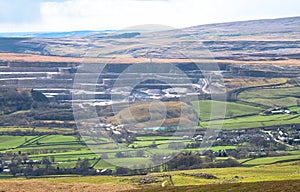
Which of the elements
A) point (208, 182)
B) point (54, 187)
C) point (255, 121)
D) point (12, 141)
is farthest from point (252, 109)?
point (54, 187)

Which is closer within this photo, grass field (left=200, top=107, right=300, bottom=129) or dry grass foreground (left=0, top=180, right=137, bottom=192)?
dry grass foreground (left=0, top=180, right=137, bottom=192)

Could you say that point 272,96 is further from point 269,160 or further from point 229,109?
point 269,160

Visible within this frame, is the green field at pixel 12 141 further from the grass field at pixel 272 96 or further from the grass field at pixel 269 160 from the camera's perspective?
the grass field at pixel 272 96

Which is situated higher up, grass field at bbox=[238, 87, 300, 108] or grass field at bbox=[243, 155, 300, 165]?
grass field at bbox=[238, 87, 300, 108]

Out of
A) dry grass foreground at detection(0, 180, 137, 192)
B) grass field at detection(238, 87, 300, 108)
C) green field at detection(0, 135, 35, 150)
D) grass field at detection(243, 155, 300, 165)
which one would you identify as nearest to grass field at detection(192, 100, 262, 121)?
grass field at detection(238, 87, 300, 108)

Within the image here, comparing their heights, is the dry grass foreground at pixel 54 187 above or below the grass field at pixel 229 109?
above

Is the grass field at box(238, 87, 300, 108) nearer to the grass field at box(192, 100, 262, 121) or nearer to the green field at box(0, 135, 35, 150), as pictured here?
the grass field at box(192, 100, 262, 121)

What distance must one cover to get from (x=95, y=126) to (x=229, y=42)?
13673cm

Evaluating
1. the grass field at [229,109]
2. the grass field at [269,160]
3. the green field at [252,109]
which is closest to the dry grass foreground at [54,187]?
the grass field at [269,160]

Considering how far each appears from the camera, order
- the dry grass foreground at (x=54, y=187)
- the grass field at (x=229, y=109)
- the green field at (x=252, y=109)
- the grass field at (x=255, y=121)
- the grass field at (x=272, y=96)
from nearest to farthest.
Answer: the dry grass foreground at (x=54, y=187) < the grass field at (x=255, y=121) < the green field at (x=252, y=109) < the grass field at (x=229, y=109) < the grass field at (x=272, y=96)

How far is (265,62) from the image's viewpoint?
13362cm

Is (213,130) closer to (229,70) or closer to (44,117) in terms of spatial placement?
(44,117)

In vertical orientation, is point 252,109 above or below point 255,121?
above

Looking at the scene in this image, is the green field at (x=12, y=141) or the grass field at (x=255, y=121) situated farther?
the grass field at (x=255, y=121)
